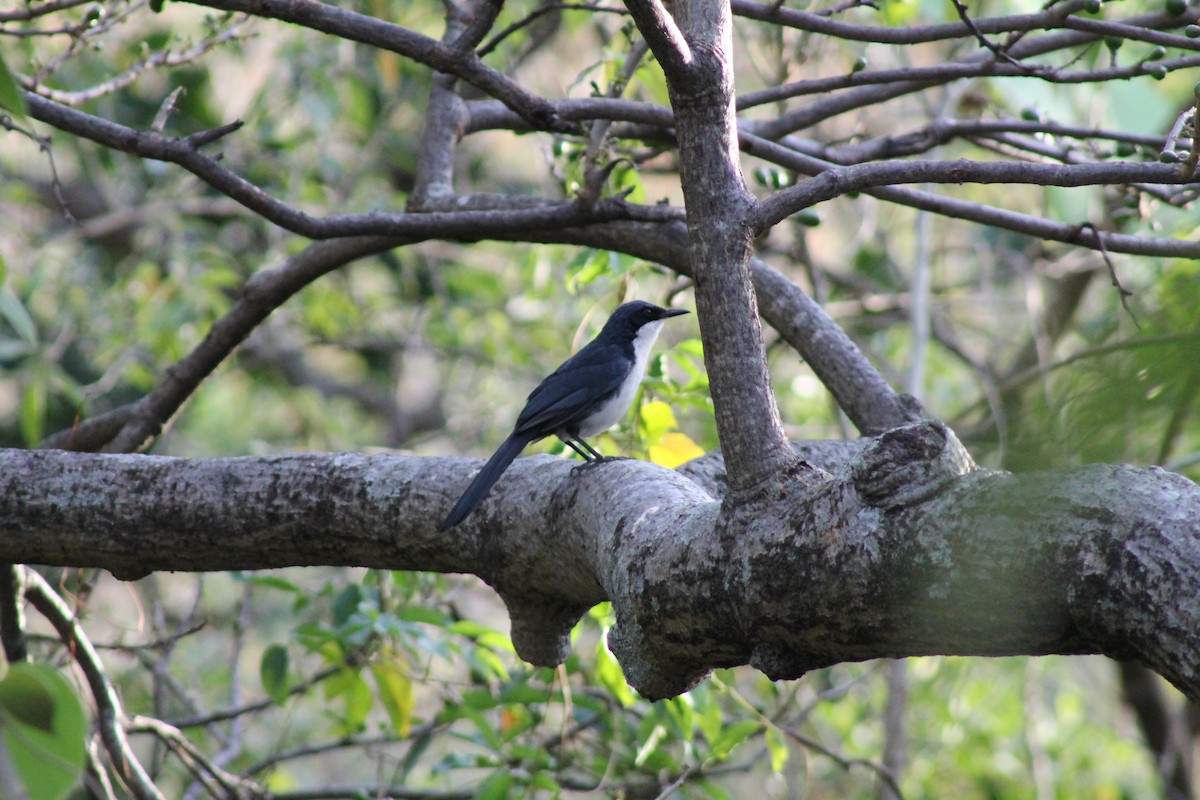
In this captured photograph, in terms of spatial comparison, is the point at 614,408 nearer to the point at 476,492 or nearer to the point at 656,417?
the point at 656,417

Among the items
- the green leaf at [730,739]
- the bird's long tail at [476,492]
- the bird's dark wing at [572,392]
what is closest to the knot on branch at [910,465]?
the bird's long tail at [476,492]

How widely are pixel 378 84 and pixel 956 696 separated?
5.68 meters

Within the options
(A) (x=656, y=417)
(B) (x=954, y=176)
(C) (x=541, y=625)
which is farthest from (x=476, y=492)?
(B) (x=954, y=176)

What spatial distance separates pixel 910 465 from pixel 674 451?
1619mm

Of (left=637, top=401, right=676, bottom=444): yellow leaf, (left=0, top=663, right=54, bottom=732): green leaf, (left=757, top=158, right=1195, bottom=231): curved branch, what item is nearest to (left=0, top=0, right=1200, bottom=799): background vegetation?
(left=637, top=401, right=676, bottom=444): yellow leaf

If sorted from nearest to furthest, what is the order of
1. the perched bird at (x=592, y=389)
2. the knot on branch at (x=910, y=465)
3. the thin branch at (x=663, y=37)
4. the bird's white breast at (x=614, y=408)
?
1. the knot on branch at (x=910, y=465)
2. the thin branch at (x=663, y=37)
3. the perched bird at (x=592, y=389)
4. the bird's white breast at (x=614, y=408)

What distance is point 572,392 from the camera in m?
4.02

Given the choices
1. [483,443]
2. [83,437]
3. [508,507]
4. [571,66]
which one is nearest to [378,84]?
[571,66]

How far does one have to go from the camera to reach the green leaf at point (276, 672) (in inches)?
149

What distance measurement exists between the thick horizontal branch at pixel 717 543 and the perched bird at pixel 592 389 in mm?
942

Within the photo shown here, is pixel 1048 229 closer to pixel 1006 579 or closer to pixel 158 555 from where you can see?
pixel 1006 579

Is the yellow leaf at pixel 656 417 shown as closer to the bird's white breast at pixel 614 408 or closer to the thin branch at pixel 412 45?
the bird's white breast at pixel 614 408

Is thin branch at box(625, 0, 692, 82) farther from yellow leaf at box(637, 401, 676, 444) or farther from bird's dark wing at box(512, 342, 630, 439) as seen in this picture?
bird's dark wing at box(512, 342, 630, 439)

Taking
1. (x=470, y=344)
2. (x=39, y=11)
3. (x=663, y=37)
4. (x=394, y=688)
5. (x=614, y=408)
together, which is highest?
(x=470, y=344)
